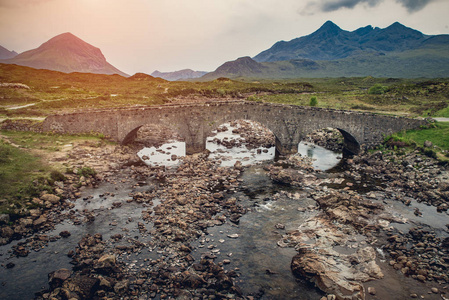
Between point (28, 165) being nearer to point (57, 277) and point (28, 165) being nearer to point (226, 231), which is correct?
point (57, 277)

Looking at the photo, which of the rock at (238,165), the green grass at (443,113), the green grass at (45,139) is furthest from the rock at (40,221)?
the green grass at (443,113)

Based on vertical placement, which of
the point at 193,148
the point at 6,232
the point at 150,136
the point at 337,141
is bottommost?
the point at 6,232

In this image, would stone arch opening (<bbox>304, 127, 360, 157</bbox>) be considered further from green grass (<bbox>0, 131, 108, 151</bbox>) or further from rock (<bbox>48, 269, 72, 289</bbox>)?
rock (<bbox>48, 269, 72, 289</bbox>)

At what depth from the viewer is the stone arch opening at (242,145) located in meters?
35.9

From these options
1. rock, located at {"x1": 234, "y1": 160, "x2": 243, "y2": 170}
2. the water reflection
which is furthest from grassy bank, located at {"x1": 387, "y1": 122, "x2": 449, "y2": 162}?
rock, located at {"x1": 234, "y1": 160, "x2": 243, "y2": 170}

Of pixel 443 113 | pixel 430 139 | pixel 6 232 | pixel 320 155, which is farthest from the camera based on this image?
pixel 443 113

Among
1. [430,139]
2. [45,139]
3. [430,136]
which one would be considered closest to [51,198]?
[45,139]

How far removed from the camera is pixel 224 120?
37.2 meters

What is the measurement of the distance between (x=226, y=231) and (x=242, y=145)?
76.4 ft

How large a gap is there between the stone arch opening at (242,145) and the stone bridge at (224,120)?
2.67m

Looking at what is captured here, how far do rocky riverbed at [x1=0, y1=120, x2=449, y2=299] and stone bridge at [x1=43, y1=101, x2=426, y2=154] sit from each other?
581 cm

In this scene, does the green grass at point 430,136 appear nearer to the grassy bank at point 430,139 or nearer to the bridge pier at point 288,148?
the grassy bank at point 430,139

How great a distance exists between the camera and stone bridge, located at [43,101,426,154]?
35156 mm

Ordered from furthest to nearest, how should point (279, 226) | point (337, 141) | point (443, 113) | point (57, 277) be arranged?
point (337, 141) → point (443, 113) → point (279, 226) → point (57, 277)
